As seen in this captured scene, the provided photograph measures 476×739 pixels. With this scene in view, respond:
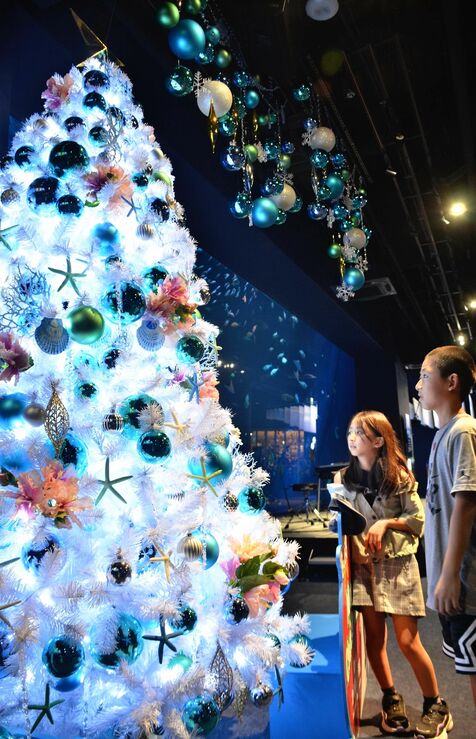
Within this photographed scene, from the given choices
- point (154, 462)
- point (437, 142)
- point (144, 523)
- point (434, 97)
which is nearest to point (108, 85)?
point (154, 462)

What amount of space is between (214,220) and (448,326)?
962 cm

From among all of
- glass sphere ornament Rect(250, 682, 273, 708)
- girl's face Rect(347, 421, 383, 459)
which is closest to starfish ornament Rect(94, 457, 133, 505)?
glass sphere ornament Rect(250, 682, 273, 708)

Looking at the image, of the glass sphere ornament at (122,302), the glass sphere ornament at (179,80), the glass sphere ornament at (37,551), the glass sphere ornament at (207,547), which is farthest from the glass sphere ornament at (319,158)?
the glass sphere ornament at (37,551)

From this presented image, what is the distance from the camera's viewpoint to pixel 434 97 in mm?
4629

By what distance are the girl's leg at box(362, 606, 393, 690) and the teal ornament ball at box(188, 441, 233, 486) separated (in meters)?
1.16

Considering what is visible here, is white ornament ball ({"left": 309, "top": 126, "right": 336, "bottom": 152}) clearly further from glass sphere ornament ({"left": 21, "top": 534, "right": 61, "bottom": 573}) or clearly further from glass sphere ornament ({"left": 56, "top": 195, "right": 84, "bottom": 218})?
glass sphere ornament ({"left": 21, "top": 534, "right": 61, "bottom": 573})

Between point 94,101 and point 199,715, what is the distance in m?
2.27

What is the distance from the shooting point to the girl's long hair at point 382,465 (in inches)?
97.7

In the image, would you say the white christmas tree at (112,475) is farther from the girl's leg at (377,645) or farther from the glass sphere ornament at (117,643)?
the girl's leg at (377,645)

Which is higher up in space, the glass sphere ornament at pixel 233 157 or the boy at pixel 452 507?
the glass sphere ornament at pixel 233 157

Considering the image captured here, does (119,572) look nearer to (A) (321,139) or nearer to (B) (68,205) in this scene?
(B) (68,205)

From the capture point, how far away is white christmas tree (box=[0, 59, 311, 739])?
1.36 meters

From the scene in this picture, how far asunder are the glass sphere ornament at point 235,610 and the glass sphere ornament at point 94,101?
201 centimetres

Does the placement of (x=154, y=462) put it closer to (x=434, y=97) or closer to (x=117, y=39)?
(x=117, y=39)
